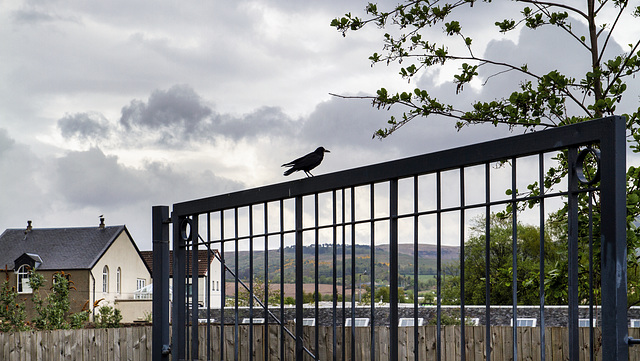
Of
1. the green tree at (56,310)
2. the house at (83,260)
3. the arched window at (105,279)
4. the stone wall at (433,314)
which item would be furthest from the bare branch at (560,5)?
the arched window at (105,279)

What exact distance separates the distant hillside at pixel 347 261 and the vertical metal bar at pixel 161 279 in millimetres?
769

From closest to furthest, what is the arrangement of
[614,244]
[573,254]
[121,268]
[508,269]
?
[614,244] < [573,254] < [508,269] < [121,268]

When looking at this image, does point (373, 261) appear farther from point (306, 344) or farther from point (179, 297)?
point (306, 344)

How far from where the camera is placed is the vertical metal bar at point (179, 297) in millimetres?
5129

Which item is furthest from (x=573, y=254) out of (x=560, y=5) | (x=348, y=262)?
(x=560, y=5)

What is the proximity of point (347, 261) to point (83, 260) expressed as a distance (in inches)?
1273

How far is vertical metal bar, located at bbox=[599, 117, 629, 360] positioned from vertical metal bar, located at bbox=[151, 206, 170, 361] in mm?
3583

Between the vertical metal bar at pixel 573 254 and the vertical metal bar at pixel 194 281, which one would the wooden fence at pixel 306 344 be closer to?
the vertical metal bar at pixel 194 281

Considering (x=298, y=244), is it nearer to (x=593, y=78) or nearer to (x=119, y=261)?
(x=593, y=78)

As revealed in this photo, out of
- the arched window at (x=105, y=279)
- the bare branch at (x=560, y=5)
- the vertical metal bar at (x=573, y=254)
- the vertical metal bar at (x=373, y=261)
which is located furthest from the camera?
the arched window at (x=105, y=279)

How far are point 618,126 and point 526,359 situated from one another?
5.41m

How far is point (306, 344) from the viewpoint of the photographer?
8.09m

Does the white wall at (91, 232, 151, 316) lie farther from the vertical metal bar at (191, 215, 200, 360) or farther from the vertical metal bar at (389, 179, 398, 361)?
A: the vertical metal bar at (389, 179, 398, 361)

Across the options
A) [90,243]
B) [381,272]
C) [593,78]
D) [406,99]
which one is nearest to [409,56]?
[406,99]
